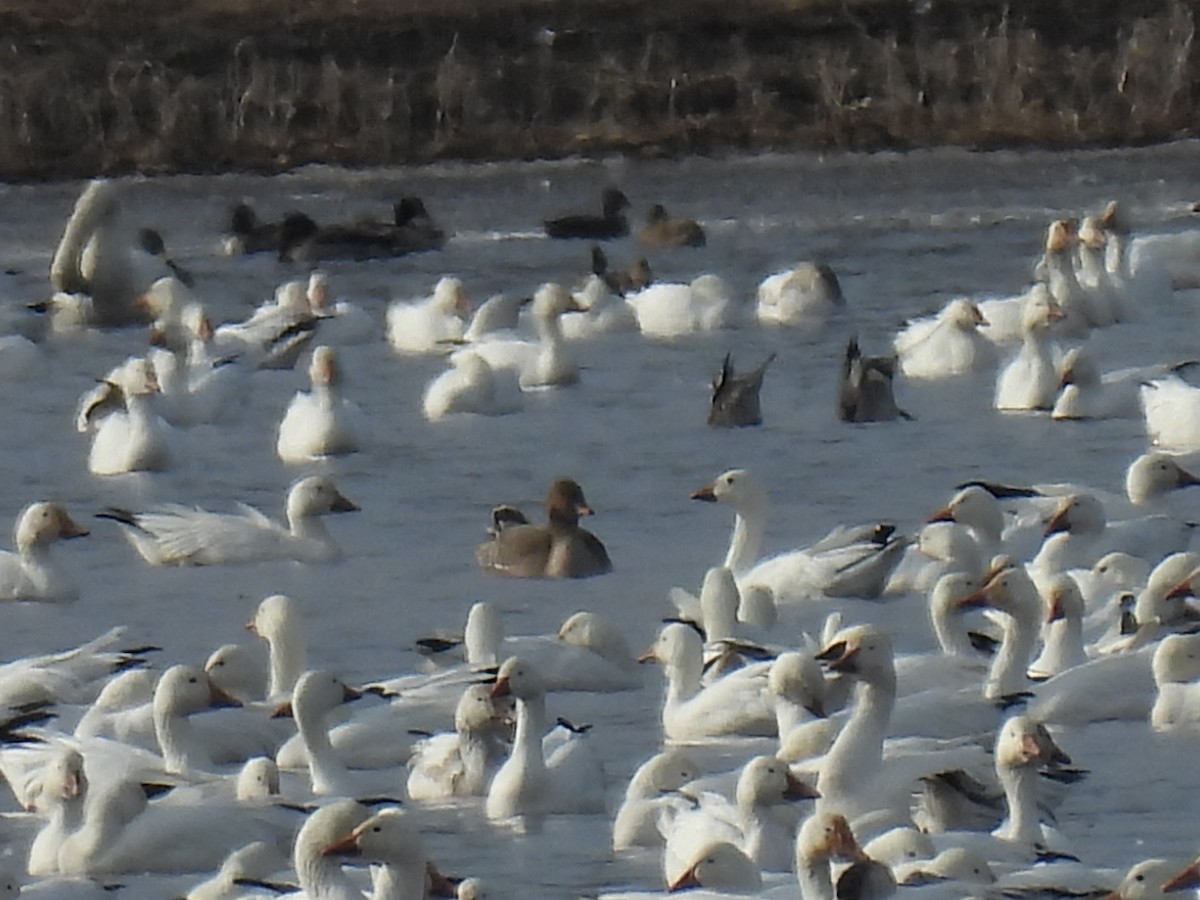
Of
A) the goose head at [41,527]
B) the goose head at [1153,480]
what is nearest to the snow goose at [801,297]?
the goose head at [1153,480]

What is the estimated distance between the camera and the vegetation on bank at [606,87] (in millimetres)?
33812

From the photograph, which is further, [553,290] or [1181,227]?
[1181,227]

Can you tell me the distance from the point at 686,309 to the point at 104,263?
4.74m

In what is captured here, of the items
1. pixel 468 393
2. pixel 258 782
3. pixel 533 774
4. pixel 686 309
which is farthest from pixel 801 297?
pixel 258 782

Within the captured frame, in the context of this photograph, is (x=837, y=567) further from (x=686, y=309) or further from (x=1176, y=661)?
(x=686, y=309)

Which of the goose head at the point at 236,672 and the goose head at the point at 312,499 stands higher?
the goose head at the point at 236,672

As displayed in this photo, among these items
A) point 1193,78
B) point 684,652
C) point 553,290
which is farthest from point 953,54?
point 684,652

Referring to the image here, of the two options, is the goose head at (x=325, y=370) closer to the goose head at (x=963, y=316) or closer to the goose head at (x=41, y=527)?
the goose head at (x=41, y=527)

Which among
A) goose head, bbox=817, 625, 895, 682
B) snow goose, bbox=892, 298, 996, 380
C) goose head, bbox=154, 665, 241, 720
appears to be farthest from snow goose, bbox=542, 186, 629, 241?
goose head, bbox=817, 625, 895, 682

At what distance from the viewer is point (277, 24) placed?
1428 inches

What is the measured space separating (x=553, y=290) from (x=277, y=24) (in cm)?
1609

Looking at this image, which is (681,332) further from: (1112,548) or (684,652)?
(684,652)

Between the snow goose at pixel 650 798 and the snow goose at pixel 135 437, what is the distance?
24.3 feet

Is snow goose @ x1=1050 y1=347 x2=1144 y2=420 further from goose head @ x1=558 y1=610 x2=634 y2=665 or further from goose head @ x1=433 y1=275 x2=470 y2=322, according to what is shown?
goose head @ x1=558 y1=610 x2=634 y2=665
